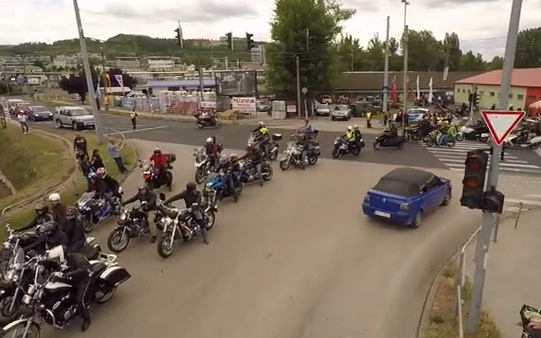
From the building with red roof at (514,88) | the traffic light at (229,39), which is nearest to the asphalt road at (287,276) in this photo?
the traffic light at (229,39)

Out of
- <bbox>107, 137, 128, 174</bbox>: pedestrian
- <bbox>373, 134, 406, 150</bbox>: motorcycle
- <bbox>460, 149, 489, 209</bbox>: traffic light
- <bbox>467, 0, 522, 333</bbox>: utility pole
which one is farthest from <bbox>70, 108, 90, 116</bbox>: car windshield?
<bbox>467, 0, 522, 333</bbox>: utility pole

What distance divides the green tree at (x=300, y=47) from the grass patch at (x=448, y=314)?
3782 cm

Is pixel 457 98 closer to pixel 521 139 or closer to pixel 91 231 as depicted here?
pixel 521 139

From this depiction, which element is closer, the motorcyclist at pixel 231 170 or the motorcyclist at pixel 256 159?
the motorcyclist at pixel 231 170

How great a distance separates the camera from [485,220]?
6.89 m

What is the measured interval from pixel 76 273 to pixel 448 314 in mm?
6739

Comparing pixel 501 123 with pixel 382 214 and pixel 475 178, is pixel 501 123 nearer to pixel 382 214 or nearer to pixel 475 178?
pixel 475 178

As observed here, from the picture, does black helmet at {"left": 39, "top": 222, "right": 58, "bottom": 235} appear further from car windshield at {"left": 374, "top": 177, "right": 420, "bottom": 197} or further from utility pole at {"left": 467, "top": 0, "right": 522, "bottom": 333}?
car windshield at {"left": 374, "top": 177, "right": 420, "bottom": 197}

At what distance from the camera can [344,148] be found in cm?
2223

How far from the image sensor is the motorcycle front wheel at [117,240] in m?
10.7

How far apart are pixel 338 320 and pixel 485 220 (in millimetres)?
3056

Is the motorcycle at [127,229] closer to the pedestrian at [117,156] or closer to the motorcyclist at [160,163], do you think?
the motorcyclist at [160,163]

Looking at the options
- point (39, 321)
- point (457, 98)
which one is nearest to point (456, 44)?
point (457, 98)

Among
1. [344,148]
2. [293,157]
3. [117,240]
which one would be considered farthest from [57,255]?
[344,148]
